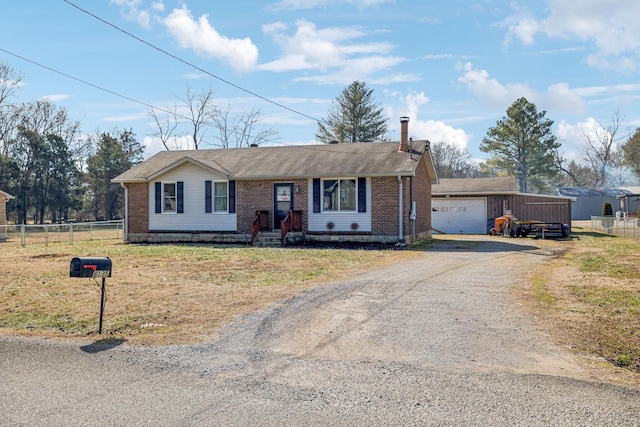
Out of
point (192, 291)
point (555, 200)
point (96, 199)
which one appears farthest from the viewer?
point (96, 199)

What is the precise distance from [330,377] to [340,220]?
49.2 feet

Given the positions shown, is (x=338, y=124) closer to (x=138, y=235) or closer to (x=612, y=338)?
(x=138, y=235)

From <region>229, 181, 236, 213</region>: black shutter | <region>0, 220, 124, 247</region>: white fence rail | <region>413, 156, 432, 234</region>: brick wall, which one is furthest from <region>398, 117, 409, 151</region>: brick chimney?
<region>0, 220, 124, 247</region>: white fence rail

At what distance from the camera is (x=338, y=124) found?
53.6 metres

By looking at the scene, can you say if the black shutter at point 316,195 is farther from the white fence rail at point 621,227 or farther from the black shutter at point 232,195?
the white fence rail at point 621,227

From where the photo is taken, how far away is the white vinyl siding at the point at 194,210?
21.4 meters

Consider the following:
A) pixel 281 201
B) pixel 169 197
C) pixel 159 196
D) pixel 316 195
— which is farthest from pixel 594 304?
pixel 159 196

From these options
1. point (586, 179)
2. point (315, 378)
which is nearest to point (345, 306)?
point (315, 378)

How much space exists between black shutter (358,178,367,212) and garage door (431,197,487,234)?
11.7 m

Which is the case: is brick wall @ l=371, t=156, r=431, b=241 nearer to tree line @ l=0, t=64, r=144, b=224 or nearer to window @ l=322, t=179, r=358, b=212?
window @ l=322, t=179, r=358, b=212

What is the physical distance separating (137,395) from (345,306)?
4.11 metres

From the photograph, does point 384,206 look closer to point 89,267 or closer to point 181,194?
point 181,194

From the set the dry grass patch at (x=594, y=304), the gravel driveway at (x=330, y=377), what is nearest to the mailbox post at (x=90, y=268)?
the gravel driveway at (x=330, y=377)

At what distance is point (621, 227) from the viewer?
1000 inches
